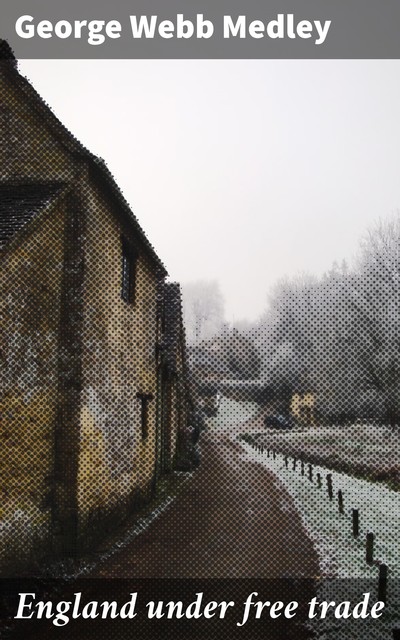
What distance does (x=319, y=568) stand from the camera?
29.1ft

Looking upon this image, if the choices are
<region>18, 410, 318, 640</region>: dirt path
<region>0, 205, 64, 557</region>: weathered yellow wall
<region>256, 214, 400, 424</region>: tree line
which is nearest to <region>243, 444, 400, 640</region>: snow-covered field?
<region>18, 410, 318, 640</region>: dirt path

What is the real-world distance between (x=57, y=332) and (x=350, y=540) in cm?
781

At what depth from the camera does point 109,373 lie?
11.0 metres

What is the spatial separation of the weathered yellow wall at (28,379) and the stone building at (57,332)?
18mm

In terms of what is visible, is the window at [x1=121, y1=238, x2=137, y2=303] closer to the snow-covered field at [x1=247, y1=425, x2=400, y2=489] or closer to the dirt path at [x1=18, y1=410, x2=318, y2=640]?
the dirt path at [x1=18, y1=410, x2=318, y2=640]

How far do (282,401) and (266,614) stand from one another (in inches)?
1721

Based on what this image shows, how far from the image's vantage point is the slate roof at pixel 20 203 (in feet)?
26.5

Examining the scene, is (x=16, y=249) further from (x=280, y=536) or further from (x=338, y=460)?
(x=338, y=460)

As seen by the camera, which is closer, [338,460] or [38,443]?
[38,443]

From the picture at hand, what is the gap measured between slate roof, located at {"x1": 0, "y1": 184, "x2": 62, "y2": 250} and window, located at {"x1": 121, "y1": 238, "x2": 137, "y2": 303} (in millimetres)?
3159

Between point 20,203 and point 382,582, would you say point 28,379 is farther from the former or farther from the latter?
point 382,582

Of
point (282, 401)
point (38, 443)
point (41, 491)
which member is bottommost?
point (282, 401)

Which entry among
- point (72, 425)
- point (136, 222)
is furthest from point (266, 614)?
point (136, 222)

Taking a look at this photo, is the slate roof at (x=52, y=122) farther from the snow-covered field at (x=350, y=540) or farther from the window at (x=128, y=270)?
the snow-covered field at (x=350, y=540)
